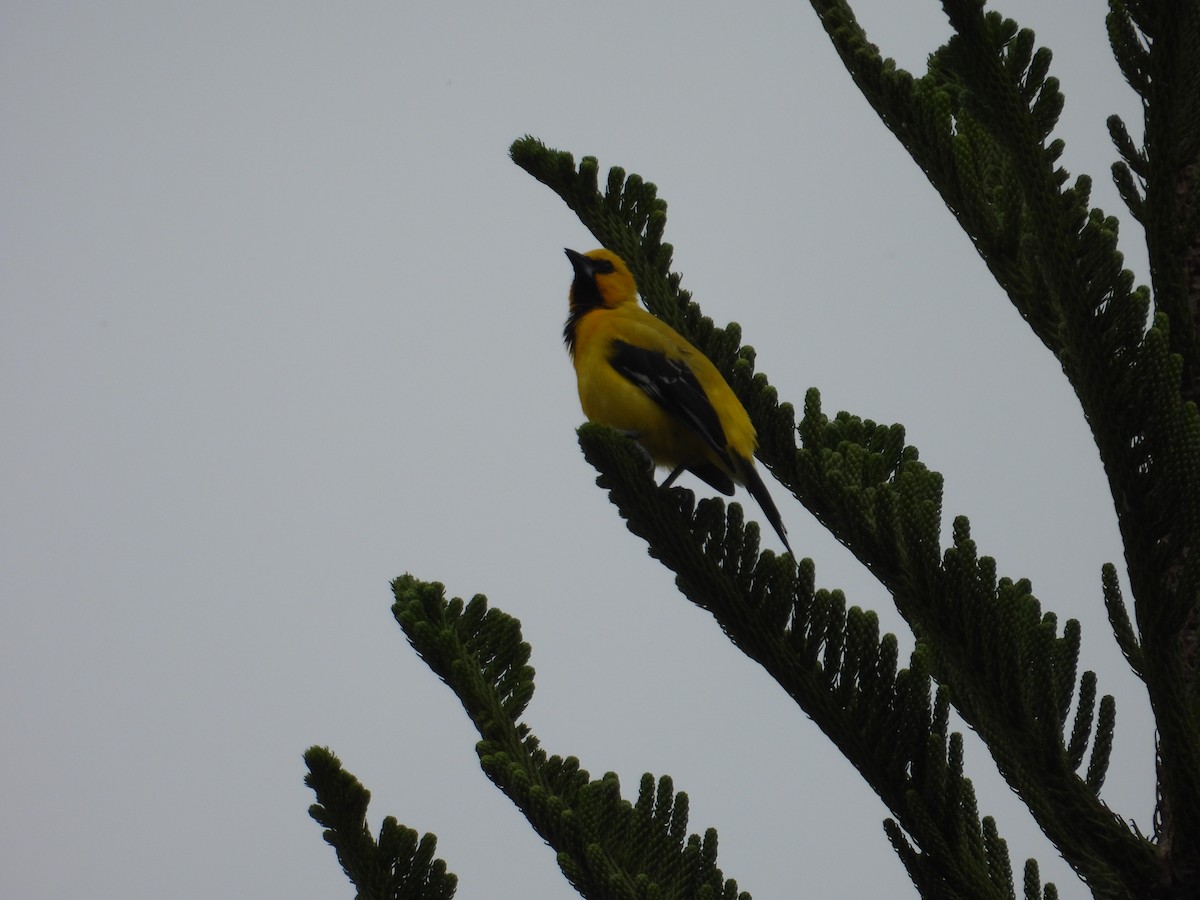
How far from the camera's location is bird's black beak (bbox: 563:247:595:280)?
6.79m

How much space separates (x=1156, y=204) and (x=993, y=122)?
614mm

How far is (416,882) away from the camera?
2477 mm

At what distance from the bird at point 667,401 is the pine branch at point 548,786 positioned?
1.64 m

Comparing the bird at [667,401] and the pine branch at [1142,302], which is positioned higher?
the bird at [667,401]

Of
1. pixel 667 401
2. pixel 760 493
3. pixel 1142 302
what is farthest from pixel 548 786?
pixel 667 401

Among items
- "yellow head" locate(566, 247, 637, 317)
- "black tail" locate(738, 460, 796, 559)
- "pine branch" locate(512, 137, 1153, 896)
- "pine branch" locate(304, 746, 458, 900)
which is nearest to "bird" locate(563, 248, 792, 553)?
"black tail" locate(738, 460, 796, 559)

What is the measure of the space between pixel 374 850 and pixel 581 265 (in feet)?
15.5

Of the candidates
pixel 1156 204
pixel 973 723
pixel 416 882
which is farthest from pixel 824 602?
pixel 1156 204

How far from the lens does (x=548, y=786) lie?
2.78 m

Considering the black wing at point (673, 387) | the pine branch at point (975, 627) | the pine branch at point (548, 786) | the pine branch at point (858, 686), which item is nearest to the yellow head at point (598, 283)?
the black wing at point (673, 387)

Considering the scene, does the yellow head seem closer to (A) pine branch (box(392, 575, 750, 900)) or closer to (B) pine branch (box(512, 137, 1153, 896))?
(B) pine branch (box(512, 137, 1153, 896))

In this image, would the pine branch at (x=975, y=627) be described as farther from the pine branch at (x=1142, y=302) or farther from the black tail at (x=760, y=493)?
the black tail at (x=760, y=493)

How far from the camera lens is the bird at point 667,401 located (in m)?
4.79

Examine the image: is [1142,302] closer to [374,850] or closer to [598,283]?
[374,850]
